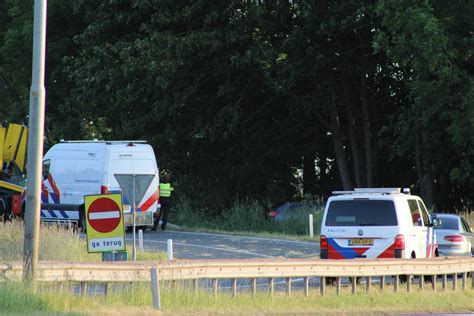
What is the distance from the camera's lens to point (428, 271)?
1938 centimetres

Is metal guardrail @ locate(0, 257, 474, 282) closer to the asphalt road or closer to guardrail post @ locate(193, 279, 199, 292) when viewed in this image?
guardrail post @ locate(193, 279, 199, 292)

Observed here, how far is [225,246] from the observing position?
28.2m

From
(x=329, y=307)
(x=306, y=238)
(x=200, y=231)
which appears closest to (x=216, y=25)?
(x=200, y=231)

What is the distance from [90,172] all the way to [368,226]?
12.6 meters

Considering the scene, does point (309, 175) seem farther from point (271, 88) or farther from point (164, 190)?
point (164, 190)

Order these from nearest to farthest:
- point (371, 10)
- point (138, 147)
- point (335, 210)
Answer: point (335, 210), point (138, 147), point (371, 10)

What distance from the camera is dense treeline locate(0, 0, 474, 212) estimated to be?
3469 centimetres

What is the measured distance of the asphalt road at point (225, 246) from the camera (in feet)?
85.1

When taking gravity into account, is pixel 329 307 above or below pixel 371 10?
below

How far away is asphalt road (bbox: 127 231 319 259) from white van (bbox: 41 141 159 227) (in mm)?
1093

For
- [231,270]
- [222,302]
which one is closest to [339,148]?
[231,270]

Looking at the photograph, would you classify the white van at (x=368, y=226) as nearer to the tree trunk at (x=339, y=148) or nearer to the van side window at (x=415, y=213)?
the van side window at (x=415, y=213)

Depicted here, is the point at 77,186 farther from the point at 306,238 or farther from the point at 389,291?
the point at 389,291

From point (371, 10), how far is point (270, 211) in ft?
26.9
